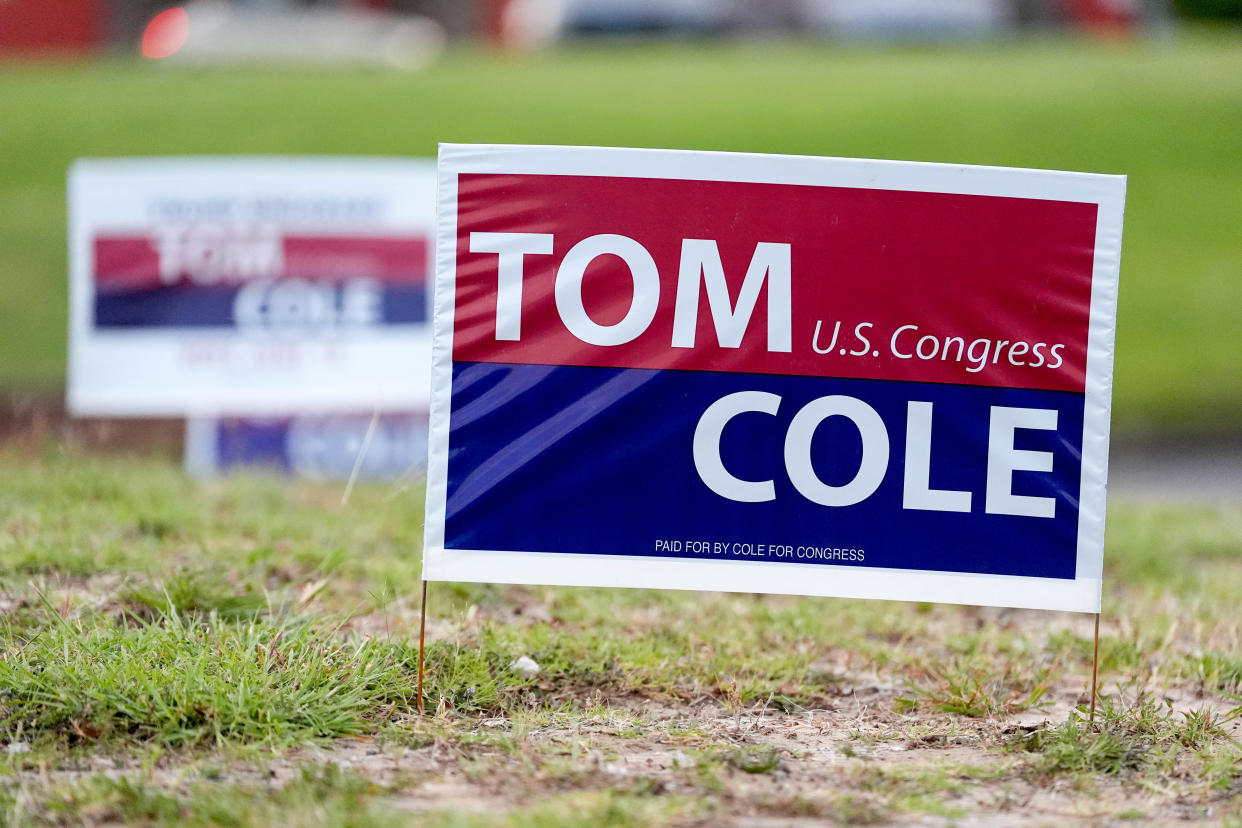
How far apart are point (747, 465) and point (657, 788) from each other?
40.0 inches

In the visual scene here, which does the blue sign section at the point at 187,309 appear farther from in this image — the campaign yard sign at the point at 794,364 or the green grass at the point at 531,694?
the campaign yard sign at the point at 794,364

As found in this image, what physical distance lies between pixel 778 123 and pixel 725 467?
10.5 meters

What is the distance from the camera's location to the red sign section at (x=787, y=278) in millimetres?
3885

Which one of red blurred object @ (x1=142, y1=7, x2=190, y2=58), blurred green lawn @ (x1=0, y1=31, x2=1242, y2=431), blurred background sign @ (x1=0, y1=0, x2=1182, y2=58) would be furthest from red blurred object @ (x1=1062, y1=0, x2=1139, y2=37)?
red blurred object @ (x1=142, y1=7, x2=190, y2=58)

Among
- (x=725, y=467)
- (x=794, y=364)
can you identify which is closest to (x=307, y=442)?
(x=725, y=467)

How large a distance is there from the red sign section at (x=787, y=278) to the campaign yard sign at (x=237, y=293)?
4193mm

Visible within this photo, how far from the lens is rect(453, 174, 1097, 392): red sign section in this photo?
3885 mm

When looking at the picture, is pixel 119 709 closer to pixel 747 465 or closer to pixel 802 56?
pixel 747 465

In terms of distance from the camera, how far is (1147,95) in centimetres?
1452

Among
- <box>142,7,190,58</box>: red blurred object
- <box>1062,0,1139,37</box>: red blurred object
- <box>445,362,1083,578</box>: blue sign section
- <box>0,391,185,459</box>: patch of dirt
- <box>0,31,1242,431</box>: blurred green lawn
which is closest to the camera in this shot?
<box>445,362,1083,578</box>: blue sign section

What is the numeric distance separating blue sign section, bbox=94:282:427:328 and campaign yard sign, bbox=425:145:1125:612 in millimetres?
4393

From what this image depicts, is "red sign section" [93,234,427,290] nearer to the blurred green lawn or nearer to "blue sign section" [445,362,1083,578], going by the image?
the blurred green lawn

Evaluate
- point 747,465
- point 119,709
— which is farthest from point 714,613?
point 119,709

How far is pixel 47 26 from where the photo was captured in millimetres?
22734
